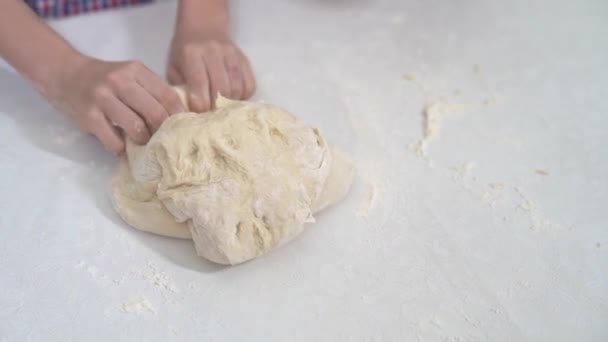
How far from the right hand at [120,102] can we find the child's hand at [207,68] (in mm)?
71

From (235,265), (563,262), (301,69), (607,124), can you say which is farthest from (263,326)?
(607,124)

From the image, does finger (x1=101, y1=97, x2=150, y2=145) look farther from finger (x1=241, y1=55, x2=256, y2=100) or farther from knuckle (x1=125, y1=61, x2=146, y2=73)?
finger (x1=241, y1=55, x2=256, y2=100)

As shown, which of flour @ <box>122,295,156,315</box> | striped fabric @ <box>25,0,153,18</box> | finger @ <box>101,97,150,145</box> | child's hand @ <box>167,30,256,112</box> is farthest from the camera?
striped fabric @ <box>25,0,153,18</box>

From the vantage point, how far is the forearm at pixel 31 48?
125cm

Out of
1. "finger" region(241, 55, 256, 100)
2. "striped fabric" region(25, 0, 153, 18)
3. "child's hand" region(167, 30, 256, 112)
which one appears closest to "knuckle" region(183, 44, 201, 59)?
"child's hand" region(167, 30, 256, 112)

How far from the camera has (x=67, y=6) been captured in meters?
1.59

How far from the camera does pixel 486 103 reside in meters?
1.44

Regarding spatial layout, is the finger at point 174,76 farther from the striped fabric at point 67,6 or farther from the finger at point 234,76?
the striped fabric at point 67,6

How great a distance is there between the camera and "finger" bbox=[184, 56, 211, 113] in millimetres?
1244

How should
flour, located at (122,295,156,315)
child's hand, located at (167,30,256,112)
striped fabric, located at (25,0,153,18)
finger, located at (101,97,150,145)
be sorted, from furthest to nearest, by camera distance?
striped fabric, located at (25,0,153,18) < child's hand, located at (167,30,256,112) < finger, located at (101,97,150,145) < flour, located at (122,295,156,315)

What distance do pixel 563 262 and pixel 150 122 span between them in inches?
34.6

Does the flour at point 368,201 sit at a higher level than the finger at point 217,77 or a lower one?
lower

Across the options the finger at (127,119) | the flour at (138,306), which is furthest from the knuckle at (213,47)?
the flour at (138,306)

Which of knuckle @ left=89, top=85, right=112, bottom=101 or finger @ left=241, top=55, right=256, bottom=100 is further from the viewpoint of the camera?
finger @ left=241, top=55, right=256, bottom=100
